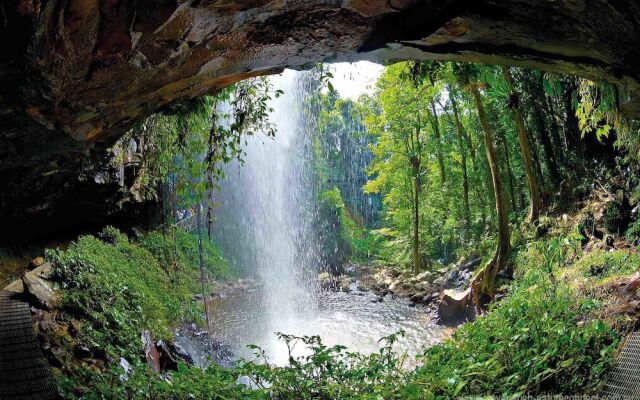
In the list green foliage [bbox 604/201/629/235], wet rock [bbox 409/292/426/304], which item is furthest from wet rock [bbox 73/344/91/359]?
wet rock [bbox 409/292/426/304]

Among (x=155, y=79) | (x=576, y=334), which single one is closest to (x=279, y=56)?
(x=155, y=79)

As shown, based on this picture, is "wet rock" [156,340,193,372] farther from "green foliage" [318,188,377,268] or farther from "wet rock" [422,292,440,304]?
"green foliage" [318,188,377,268]

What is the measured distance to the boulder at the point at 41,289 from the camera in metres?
6.71

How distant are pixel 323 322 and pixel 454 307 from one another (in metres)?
4.31

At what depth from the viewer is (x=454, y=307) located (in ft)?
38.5

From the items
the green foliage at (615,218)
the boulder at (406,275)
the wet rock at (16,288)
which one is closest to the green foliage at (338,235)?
the boulder at (406,275)

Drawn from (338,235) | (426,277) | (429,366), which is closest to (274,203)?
(338,235)

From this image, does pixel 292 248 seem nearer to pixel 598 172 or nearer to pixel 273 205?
pixel 273 205

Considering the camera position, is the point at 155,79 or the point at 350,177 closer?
the point at 155,79

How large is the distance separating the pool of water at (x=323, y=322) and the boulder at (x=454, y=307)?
1.35 ft

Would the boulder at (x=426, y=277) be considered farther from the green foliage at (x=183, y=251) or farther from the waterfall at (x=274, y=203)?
the green foliage at (x=183, y=251)

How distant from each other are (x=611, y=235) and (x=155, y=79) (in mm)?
9126

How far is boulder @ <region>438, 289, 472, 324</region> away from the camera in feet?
37.7

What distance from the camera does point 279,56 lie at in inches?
155
